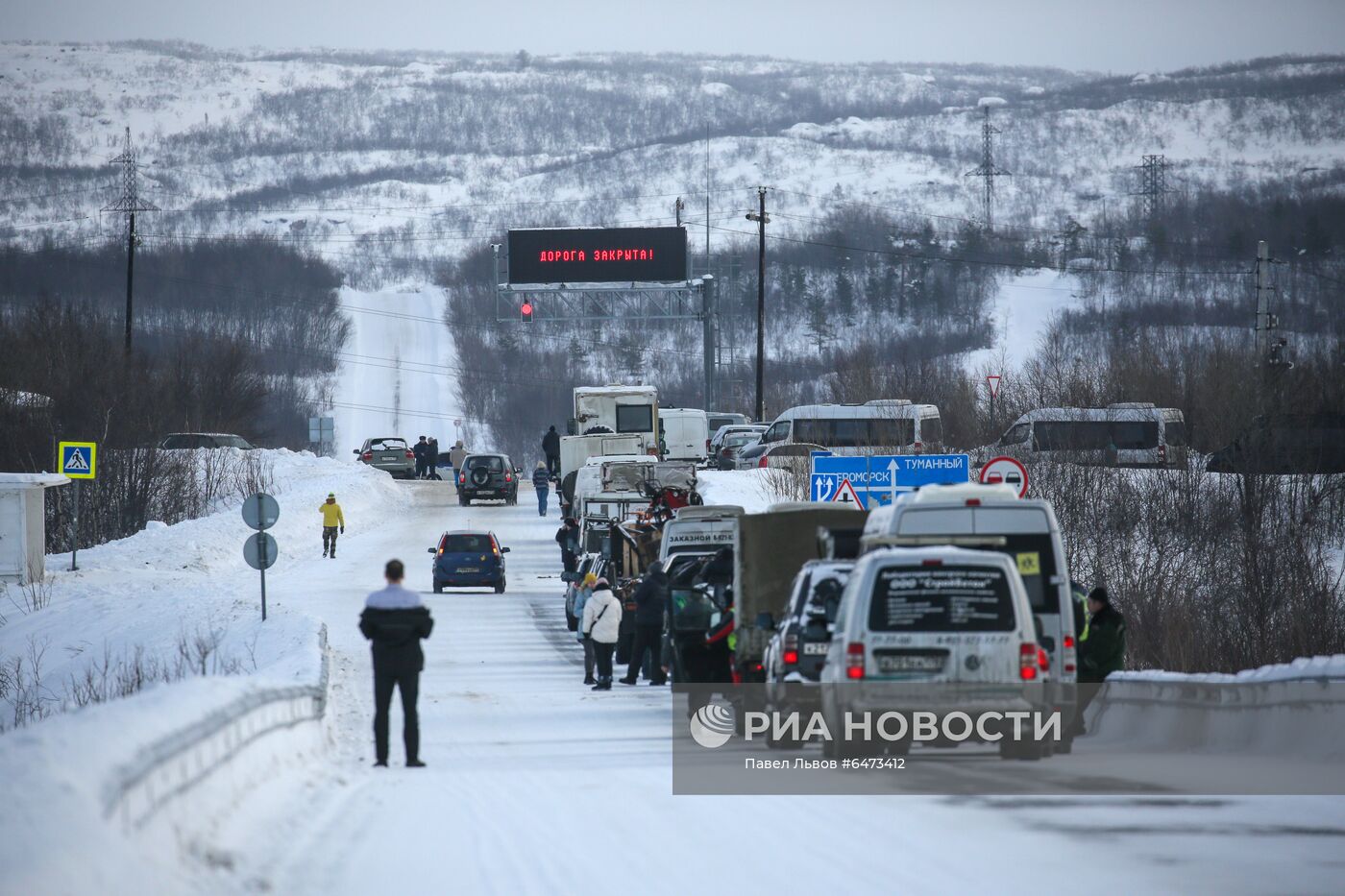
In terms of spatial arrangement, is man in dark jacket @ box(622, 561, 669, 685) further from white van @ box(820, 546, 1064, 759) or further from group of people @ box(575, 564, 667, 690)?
white van @ box(820, 546, 1064, 759)

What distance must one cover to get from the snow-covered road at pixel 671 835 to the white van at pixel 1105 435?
30201 mm

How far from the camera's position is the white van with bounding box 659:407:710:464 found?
57875mm

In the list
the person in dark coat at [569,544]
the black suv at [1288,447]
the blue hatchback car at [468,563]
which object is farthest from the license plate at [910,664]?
the black suv at [1288,447]

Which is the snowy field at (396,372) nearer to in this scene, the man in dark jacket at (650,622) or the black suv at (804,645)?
the man in dark jacket at (650,622)

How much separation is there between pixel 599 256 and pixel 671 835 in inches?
2349

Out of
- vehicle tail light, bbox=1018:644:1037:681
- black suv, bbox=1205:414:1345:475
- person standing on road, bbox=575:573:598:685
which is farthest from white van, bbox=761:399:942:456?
vehicle tail light, bbox=1018:644:1037:681

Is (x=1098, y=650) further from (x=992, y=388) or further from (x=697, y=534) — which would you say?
(x=992, y=388)

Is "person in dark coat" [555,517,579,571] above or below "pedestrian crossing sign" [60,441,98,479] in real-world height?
below

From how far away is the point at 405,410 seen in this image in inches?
4835

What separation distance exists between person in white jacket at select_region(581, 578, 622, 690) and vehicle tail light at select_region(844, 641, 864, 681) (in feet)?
30.4

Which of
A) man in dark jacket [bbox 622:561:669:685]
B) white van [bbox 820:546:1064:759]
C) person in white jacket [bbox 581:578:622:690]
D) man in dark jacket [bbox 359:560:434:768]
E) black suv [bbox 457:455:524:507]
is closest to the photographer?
white van [bbox 820:546:1064:759]

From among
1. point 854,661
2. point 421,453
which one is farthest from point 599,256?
point 854,661

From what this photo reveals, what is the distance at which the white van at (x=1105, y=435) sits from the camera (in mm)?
43312

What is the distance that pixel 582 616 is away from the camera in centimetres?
2306
